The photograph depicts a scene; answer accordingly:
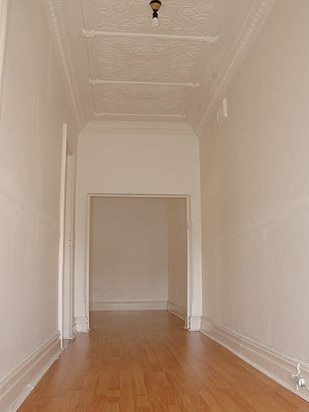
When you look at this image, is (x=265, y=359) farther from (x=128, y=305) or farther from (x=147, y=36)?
(x=128, y=305)

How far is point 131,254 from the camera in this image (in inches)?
379

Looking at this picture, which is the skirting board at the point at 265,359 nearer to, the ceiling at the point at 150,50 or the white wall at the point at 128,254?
the ceiling at the point at 150,50

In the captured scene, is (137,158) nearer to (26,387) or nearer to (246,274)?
(246,274)

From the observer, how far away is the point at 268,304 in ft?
11.3

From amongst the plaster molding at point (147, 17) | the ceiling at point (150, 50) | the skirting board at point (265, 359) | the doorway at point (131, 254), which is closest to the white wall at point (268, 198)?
the skirting board at point (265, 359)

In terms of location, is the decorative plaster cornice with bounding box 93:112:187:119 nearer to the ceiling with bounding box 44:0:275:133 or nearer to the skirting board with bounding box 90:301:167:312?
the ceiling with bounding box 44:0:275:133

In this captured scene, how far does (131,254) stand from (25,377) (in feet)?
22.3

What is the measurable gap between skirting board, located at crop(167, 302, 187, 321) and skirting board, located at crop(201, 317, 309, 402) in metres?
2.27

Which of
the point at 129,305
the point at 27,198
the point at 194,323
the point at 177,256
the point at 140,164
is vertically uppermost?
the point at 140,164

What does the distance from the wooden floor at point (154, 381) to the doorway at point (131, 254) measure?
13.7 ft

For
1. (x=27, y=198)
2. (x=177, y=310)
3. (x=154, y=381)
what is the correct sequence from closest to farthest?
(x=27, y=198), (x=154, y=381), (x=177, y=310)

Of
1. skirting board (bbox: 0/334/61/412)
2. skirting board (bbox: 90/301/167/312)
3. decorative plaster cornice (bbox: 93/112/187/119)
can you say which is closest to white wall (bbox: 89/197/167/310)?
skirting board (bbox: 90/301/167/312)

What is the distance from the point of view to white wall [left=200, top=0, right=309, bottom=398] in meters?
2.83

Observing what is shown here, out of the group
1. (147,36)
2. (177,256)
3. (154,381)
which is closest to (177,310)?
(177,256)
